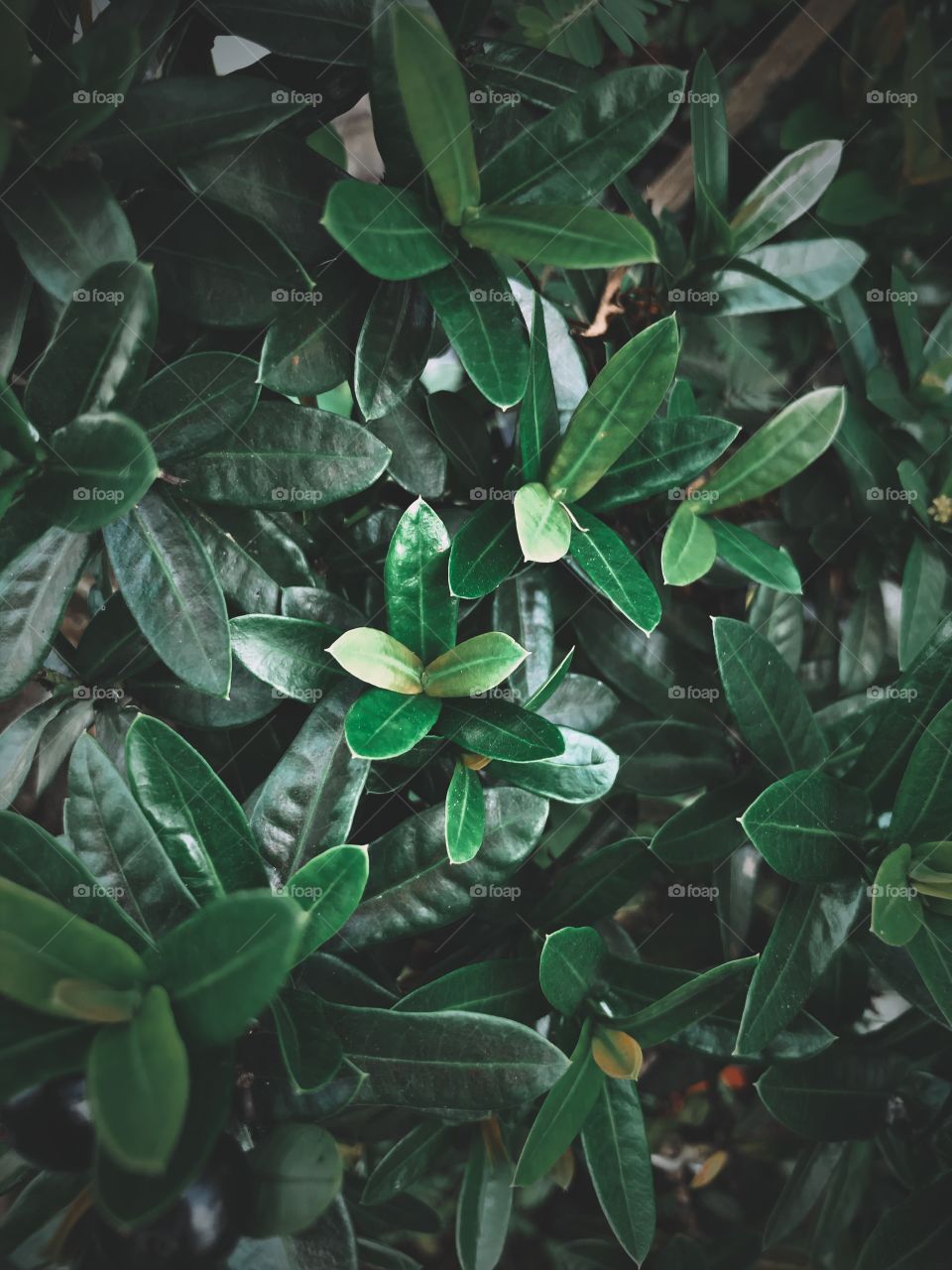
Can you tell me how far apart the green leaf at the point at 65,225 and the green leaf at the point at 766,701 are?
651 mm

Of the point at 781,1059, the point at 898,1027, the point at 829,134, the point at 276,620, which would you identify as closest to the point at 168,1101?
the point at 276,620

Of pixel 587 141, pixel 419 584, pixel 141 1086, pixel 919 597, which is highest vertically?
pixel 587 141

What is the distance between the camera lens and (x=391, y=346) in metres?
0.82

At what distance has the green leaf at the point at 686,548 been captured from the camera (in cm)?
88

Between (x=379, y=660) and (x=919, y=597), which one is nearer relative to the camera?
(x=379, y=660)

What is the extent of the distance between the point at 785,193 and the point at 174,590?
0.87 m

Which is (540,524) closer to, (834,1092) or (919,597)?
(919,597)

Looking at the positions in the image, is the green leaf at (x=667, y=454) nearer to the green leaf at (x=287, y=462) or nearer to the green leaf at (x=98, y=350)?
the green leaf at (x=287, y=462)

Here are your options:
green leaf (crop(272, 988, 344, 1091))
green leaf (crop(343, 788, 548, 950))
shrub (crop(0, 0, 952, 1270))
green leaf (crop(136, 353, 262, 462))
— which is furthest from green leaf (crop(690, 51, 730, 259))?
green leaf (crop(272, 988, 344, 1091))

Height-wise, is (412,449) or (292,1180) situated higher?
(412,449)

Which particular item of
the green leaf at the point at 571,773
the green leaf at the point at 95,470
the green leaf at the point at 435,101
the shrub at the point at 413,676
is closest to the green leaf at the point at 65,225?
the shrub at the point at 413,676

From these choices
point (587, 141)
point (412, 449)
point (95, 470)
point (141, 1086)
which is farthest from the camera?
point (412, 449)

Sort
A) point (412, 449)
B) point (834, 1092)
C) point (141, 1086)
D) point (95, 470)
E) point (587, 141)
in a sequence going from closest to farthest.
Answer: point (141, 1086) → point (95, 470) → point (587, 141) → point (412, 449) → point (834, 1092)

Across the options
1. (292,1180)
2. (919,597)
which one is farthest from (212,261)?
(919,597)
